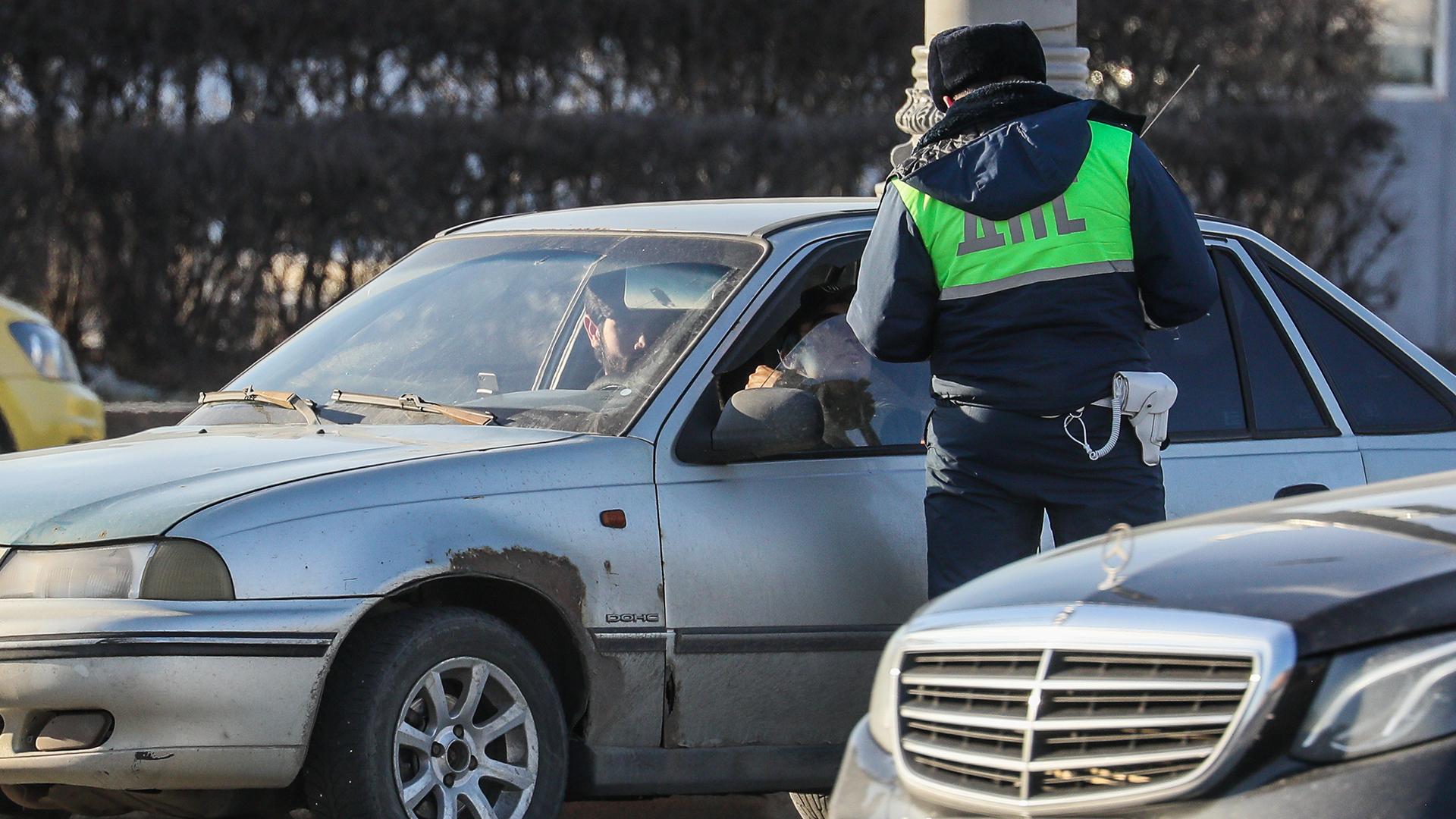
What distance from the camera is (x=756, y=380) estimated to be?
4.48 m

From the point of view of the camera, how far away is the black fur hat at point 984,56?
13.5 ft

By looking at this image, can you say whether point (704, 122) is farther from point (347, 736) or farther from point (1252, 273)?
point (347, 736)

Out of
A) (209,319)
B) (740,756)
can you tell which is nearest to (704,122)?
(209,319)

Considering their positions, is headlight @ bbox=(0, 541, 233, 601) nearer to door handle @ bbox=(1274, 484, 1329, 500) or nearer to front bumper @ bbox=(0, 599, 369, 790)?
front bumper @ bbox=(0, 599, 369, 790)

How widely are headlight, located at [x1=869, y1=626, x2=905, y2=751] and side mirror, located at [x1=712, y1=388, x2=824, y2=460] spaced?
108 cm

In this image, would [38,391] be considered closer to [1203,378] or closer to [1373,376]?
[1203,378]

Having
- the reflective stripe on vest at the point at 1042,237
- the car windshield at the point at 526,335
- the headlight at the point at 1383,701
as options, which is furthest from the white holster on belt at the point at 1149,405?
the headlight at the point at 1383,701

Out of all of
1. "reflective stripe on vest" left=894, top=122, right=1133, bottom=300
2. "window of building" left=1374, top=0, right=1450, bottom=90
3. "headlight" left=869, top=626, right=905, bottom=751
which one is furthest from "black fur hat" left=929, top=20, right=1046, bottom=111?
"window of building" left=1374, top=0, right=1450, bottom=90

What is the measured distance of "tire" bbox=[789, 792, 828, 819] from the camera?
475 centimetres

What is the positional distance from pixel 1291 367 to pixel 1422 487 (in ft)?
6.37

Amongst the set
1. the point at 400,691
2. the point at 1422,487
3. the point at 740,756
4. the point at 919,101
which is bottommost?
the point at 740,756

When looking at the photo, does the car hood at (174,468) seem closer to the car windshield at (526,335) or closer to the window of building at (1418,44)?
the car windshield at (526,335)

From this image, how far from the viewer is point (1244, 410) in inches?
193

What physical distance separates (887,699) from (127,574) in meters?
1.58
